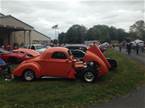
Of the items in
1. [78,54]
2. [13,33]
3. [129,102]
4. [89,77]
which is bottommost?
[129,102]

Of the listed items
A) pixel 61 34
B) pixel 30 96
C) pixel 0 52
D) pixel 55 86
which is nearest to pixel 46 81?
pixel 55 86

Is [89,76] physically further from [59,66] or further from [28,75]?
[28,75]

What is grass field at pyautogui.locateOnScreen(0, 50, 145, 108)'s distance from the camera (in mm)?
11945

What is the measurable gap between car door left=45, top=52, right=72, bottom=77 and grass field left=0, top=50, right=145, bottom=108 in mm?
337

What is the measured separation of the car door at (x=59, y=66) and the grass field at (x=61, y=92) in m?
0.34

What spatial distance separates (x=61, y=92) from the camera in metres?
14.1

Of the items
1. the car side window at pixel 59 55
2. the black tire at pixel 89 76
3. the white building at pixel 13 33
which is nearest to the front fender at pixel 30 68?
the car side window at pixel 59 55

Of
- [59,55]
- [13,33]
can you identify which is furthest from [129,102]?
[13,33]

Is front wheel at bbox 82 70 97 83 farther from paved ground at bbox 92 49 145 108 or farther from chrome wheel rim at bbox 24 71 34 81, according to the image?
paved ground at bbox 92 49 145 108

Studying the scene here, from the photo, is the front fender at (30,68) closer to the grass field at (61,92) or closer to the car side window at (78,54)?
the grass field at (61,92)

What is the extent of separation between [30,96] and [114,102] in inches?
116

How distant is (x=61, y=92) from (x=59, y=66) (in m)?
3.41

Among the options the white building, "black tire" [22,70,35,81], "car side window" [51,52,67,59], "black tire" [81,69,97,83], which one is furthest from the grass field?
the white building

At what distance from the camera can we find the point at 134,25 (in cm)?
17588
